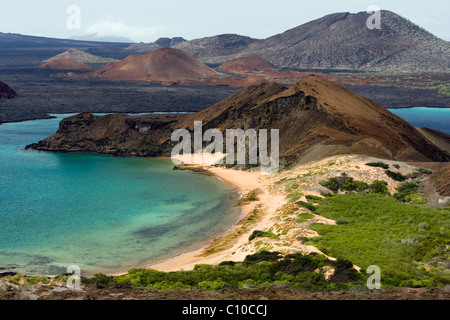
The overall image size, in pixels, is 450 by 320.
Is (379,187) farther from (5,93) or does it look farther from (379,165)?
(5,93)

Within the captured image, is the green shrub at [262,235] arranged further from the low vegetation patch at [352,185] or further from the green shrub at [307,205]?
the low vegetation patch at [352,185]

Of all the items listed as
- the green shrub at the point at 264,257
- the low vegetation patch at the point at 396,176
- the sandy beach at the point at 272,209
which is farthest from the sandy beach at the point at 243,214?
the low vegetation patch at the point at 396,176

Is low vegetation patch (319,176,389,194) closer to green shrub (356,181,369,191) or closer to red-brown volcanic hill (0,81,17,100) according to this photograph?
green shrub (356,181,369,191)

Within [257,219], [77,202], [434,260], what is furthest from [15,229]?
[434,260]

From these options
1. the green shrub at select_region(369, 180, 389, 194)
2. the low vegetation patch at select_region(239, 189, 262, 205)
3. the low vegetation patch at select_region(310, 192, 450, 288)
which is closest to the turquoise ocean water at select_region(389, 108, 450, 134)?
the green shrub at select_region(369, 180, 389, 194)

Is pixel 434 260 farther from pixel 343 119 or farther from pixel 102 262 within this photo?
pixel 343 119
